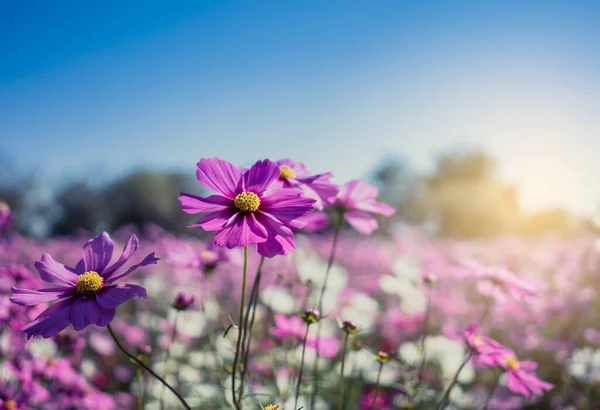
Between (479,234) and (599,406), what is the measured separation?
15369 mm

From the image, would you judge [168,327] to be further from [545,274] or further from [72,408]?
[545,274]

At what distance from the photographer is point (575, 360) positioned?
2.32 m

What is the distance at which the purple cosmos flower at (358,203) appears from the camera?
3.50 feet

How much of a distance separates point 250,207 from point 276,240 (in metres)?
0.08

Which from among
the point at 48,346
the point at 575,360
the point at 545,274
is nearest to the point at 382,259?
the point at 545,274

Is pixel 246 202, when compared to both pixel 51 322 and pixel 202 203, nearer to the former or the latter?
pixel 202 203

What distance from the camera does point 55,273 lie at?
2.55 feet

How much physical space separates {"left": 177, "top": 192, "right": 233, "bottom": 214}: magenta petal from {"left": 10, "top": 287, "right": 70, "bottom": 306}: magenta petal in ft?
0.90

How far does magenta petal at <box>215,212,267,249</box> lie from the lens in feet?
2.24

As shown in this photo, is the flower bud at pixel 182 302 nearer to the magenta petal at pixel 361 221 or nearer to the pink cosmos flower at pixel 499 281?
the magenta petal at pixel 361 221

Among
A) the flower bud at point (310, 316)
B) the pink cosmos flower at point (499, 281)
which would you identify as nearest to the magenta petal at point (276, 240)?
the flower bud at point (310, 316)

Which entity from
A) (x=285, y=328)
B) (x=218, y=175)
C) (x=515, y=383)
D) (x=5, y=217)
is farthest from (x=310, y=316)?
(x=5, y=217)

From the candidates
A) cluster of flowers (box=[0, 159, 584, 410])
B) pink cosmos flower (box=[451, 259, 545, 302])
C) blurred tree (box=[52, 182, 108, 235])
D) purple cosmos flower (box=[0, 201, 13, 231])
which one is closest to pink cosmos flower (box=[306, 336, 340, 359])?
cluster of flowers (box=[0, 159, 584, 410])

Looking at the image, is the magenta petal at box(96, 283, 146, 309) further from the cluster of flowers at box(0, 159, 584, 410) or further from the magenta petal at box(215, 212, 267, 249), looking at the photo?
the magenta petal at box(215, 212, 267, 249)
